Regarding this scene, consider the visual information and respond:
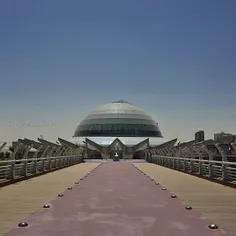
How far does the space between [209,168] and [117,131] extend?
114131 millimetres

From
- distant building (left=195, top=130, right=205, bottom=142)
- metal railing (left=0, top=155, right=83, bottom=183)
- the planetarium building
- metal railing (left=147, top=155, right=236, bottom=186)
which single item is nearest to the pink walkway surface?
metal railing (left=147, top=155, right=236, bottom=186)

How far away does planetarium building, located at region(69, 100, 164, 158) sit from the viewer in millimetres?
120875

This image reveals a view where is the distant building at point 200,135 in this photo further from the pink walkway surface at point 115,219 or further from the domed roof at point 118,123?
the pink walkway surface at point 115,219

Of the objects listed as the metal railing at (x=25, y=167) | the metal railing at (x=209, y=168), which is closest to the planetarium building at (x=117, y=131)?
the metal railing at (x=25, y=167)

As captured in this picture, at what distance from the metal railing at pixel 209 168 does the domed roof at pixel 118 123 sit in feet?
316

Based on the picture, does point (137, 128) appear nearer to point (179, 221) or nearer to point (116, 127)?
point (116, 127)

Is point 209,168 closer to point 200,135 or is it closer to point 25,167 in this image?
point 25,167

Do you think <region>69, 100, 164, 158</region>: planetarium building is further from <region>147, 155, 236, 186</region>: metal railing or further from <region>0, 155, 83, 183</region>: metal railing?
<region>147, 155, 236, 186</region>: metal railing

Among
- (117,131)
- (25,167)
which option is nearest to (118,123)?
(117,131)

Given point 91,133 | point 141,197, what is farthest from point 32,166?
point 91,133

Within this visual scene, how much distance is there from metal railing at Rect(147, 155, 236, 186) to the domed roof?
96191mm

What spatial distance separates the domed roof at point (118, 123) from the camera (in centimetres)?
13450

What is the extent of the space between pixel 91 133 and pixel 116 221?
415 ft

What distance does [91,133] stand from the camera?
440 feet
